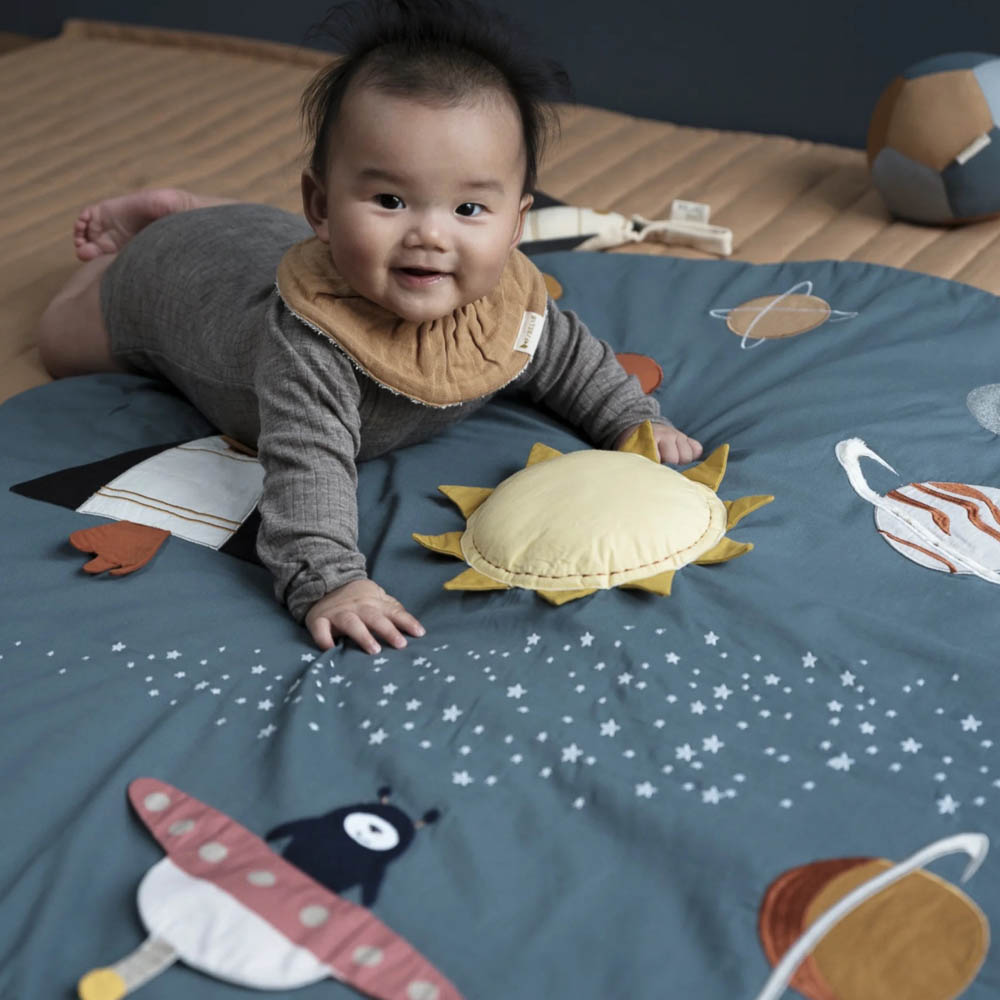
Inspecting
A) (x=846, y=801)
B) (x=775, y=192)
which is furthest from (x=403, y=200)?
(x=775, y=192)

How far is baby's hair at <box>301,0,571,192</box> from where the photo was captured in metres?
0.96

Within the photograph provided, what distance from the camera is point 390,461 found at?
117 centimetres

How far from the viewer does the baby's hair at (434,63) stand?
963 millimetres

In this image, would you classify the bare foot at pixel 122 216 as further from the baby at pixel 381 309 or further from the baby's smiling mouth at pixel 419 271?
the baby's smiling mouth at pixel 419 271

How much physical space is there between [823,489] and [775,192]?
915mm

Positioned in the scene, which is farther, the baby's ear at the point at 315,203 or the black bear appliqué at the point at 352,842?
the baby's ear at the point at 315,203

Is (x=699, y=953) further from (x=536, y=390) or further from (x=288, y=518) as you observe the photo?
(x=536, y=390)

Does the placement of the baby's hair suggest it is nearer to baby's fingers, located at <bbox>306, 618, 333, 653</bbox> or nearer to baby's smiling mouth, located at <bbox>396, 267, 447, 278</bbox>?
baby's smiling mouth, located at <bbox>396, 267, 447, 278</bbox>

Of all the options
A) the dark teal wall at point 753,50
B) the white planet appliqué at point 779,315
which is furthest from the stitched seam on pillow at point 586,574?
the dark teal wall at point 753,50

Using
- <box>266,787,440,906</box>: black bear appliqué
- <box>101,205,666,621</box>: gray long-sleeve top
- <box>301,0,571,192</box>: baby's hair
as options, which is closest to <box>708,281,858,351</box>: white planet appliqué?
<box>101,205,666,621</box>: gray long-sleeve top

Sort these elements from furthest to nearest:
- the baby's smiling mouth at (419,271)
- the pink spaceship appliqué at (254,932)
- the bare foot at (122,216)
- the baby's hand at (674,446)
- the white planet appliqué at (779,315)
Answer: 1. the bare foot at (122,216)
2. the white planet appliqué at (779,315)
3. the baby's hand at (674,446)
4. the baby's smiling mouth at (419,271)
5. the pink spaceship appliqué at (254,932)

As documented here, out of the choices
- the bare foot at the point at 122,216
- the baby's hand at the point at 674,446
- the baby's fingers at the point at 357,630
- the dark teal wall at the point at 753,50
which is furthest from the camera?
the dark teal wall at the point at 753,50

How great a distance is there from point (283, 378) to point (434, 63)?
292mm

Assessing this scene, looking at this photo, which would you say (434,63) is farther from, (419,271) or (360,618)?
(360,618)
